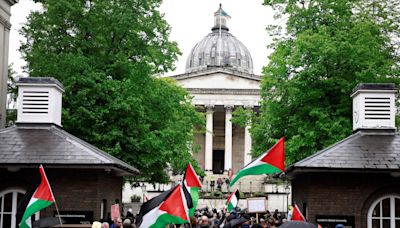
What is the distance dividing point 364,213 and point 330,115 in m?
11.4

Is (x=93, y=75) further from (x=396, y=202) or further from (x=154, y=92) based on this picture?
(x=396, y=202)

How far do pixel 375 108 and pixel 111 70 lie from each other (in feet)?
42.9

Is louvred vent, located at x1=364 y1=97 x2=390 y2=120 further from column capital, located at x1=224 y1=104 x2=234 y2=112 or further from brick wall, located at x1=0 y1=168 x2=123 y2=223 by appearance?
column capital, located at x1=224 y1=104 x2=234 y2=112

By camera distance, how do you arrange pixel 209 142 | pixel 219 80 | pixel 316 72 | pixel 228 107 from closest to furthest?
pixel 316 72, pixel 228 107, pixel 209 142, pixel 219 80

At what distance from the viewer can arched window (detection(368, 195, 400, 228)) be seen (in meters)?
21.2

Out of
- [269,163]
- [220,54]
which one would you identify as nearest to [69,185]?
[269,163]

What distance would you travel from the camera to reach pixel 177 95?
119ft

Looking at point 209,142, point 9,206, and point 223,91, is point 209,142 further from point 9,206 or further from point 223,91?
point 9,206

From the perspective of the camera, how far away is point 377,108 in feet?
78.5

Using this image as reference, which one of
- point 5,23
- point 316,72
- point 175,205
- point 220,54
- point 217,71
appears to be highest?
point 220,54

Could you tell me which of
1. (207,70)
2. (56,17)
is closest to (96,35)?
(56,17)

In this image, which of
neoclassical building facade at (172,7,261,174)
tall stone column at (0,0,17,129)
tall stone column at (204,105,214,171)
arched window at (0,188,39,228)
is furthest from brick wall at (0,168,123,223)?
tall stone column at (204,105,214,171)

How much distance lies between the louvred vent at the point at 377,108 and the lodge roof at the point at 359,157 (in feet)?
2.38

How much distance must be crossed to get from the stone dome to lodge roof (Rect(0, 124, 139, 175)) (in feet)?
246
